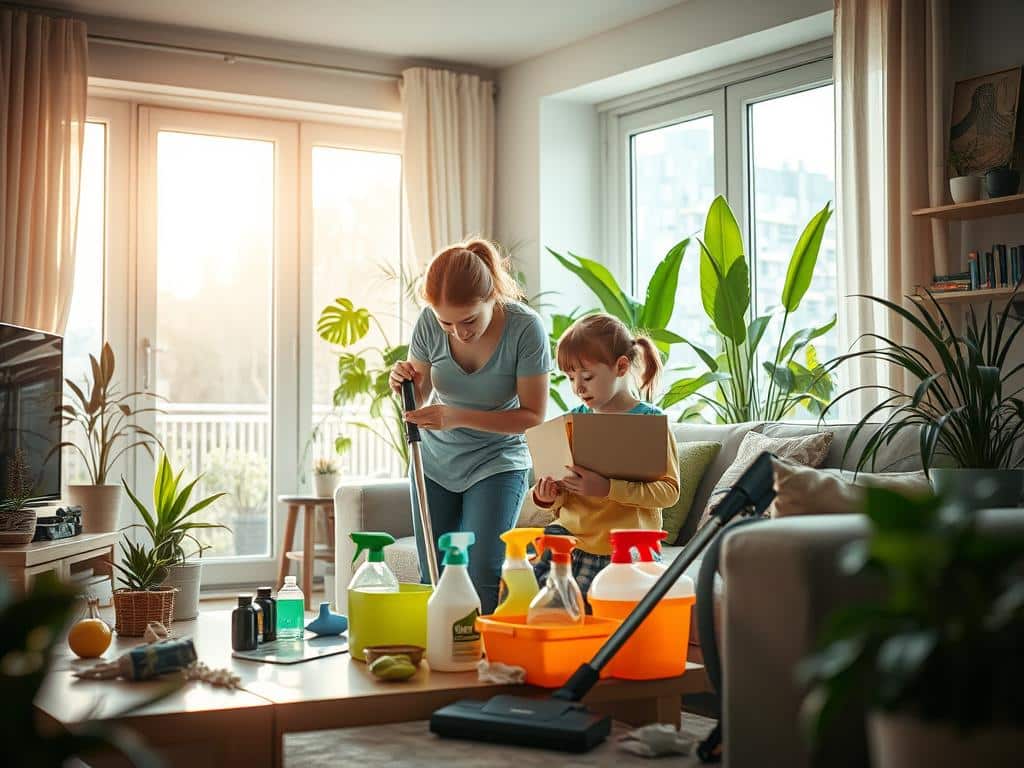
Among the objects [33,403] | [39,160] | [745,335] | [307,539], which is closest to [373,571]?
[33,403]

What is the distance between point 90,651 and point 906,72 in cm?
302

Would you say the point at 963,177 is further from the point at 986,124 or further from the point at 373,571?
the point at 373,571

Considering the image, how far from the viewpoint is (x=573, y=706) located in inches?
68.9

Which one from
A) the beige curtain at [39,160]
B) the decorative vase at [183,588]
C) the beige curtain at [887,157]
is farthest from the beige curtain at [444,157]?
the decorative vase at [183,588]

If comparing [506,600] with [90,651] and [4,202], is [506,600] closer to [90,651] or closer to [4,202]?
[90,651]

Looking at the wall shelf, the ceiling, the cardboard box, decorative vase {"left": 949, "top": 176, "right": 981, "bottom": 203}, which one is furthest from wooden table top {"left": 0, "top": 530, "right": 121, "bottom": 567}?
decorative vase {"left": 949, "top": 176, "right": 981, "bottom": 203}

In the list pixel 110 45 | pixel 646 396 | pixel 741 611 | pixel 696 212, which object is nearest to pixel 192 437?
pixel 110 45

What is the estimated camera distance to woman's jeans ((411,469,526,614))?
8.83 feet

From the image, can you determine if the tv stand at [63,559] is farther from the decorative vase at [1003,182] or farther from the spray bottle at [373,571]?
the decorative vase at [1003,182]

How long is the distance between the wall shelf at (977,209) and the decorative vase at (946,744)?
2660 millimetres

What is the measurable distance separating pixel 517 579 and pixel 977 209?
224 centimetres

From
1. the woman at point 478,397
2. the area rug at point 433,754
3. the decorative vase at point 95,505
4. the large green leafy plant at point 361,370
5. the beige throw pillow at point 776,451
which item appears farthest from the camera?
the large green leafy plant at point 361,370

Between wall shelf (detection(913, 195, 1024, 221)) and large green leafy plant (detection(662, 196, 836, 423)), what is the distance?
461mm

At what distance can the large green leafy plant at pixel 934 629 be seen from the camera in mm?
1089
